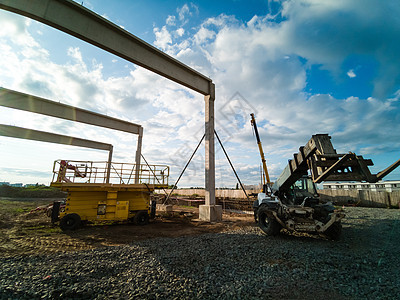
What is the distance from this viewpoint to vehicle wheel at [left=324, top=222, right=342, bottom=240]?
6670 millimetres

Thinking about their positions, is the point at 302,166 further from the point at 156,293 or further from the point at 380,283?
the point at 156,293

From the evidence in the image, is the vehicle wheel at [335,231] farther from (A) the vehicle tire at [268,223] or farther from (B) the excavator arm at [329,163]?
(B) the excavator arm at [329,163]

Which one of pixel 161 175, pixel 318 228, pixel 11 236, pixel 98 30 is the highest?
pixel 98 30

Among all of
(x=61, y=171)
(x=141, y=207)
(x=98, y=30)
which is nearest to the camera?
(x=98, y=30)

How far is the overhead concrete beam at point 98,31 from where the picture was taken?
278 inches

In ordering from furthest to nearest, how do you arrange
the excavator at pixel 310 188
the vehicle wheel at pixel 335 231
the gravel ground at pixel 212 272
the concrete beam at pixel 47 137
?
the concrete beam at pixel 47 137, the vehicle wheel at pixel 335 231, the excavator at pixel 310 188, the gravel ground at pixel 212 272

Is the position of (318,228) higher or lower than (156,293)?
higher

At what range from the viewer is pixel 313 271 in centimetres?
436

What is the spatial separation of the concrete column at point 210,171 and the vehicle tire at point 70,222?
643cm

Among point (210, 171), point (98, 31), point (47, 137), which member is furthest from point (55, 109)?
point (210, 171)

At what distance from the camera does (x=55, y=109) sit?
555 inches

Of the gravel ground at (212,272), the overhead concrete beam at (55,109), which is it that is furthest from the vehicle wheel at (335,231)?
the overhead concrete beam at (55,109)

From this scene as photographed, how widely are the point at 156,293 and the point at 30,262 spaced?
3869 mm

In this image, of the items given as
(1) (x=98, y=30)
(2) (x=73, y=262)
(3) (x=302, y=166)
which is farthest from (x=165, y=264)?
(1) (x=98, y=30)
